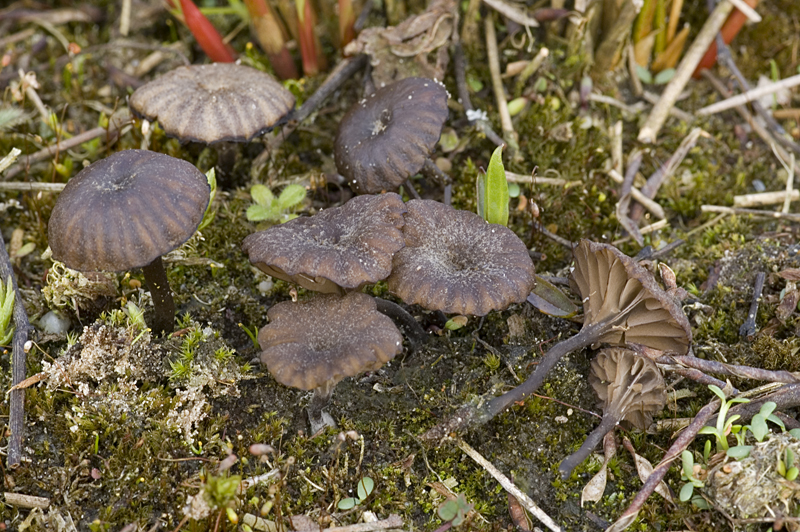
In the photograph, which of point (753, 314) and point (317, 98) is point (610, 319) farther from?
point (317, 98)

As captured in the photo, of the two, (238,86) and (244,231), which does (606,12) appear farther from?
(244,231)

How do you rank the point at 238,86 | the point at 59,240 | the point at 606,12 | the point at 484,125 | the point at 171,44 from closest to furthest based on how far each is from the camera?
1. the point at 59,240
2. the point at 238,86
3. the point at 484,125
4. the point at 606,12
5. the point at 171,44

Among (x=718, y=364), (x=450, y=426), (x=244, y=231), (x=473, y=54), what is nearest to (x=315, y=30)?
(x=473, y=54)

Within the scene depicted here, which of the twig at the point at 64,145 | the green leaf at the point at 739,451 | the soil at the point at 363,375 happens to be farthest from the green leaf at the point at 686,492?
the twig at the point at 64,145

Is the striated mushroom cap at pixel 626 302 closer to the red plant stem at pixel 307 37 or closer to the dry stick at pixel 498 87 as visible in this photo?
the dry stick at pixel 498 87

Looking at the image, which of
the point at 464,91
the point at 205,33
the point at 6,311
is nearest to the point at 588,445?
the point at 464,91

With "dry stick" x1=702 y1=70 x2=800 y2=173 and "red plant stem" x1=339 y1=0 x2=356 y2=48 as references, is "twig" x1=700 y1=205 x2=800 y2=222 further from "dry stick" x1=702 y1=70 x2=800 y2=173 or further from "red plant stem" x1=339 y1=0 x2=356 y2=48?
"red plant stem" x1=339 y1=0 x2=356 y2=48

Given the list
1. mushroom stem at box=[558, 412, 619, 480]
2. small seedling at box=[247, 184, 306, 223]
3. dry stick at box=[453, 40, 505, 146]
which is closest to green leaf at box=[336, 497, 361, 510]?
mushroom stem at box=[558, 412, 619, 480]
